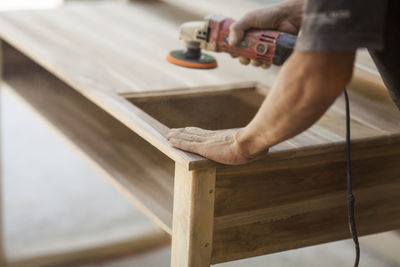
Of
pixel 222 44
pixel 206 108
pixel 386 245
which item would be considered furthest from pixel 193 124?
pixel 386 245

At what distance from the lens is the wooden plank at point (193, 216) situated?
1.14 metres

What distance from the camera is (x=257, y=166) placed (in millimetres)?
1190

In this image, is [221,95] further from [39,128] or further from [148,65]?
[39,128]

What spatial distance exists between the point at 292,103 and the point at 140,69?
808mm

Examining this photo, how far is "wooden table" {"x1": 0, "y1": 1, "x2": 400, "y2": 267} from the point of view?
1.20 m

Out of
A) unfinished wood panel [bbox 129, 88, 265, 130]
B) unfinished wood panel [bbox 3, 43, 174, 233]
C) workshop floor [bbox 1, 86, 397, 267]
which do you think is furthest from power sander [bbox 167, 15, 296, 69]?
workshop floor [bbox 1, 86, 397, 267]

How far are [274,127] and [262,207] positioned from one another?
0.29 metres

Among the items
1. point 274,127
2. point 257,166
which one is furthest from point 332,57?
point 257,166

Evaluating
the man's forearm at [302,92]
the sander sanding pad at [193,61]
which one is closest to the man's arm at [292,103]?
the man's forearm at [302,92]

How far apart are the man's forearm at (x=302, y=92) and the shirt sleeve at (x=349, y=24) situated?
17 mm

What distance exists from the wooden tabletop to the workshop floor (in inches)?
31.1

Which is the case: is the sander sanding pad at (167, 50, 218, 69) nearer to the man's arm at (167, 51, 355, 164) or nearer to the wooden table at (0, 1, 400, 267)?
the wooden table at (0, 1, 400, 267)

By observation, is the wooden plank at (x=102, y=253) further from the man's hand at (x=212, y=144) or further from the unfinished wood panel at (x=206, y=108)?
the man's hand at (x=212, y=144)

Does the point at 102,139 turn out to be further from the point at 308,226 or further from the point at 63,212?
the point at 63,212
